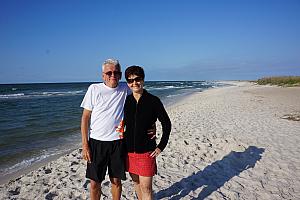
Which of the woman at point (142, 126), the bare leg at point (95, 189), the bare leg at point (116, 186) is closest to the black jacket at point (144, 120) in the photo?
the woman at point (142, 126)

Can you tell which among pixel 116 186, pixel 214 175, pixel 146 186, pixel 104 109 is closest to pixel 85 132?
pixel 104 109

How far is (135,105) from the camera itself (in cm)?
273

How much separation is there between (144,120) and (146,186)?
0.72 m

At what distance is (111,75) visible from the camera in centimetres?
285

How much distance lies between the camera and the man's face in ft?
9.30

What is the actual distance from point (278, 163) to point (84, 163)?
13.3 ft

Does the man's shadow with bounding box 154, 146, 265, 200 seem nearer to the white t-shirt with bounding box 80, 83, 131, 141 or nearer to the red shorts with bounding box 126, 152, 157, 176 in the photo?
the red shorts with bounding box 126, 152, 157, 176

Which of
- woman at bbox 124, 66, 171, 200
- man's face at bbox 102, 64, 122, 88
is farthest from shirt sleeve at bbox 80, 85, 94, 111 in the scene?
woman at bbox 124, 66, 171, 200

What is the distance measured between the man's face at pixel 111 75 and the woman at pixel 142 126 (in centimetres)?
19

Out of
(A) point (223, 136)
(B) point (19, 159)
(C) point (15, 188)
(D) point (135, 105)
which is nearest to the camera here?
(D) point (135, 105)

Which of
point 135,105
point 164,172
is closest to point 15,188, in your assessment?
point 164,172

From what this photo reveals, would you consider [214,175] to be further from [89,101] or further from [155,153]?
[89,101]

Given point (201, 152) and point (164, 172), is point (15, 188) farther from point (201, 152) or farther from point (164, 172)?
point (201, 152)

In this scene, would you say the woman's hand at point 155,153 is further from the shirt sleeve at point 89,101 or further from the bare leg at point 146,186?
the shirt sleeve at point 89,101
